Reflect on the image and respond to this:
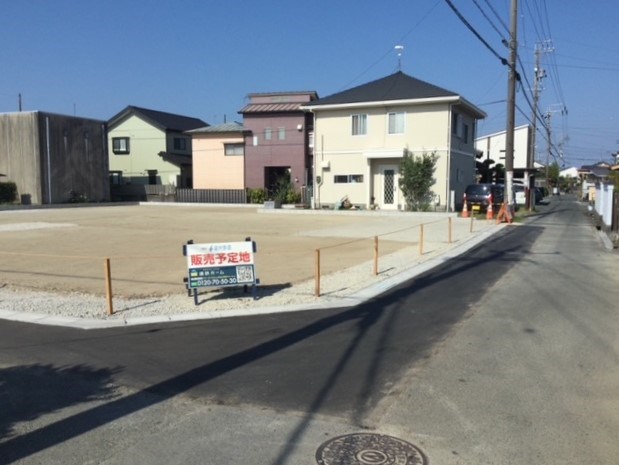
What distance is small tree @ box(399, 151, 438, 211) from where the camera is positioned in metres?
29.7

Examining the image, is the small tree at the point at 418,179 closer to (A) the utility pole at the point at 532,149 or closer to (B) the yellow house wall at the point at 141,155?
(A) the utility pole at the point at 532,149

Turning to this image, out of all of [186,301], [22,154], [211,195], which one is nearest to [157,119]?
[211,195]

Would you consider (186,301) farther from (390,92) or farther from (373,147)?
(390,92)

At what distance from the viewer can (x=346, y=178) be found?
3275cm

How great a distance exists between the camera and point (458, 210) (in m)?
31.6

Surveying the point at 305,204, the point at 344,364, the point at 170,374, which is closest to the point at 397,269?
the point at 344,364

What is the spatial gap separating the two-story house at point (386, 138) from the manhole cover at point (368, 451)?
27300mm

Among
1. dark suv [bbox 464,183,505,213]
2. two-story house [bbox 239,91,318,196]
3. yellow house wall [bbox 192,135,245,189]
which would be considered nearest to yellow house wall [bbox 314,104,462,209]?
dark suv [bbox 464,183,505,213]

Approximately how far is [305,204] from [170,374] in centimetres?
3145

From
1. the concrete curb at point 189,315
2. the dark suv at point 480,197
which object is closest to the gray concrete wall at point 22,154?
the dark suv at point 480,197

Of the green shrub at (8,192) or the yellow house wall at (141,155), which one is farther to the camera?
the yellow house wall at (141,155)

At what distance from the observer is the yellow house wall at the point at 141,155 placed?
48.8 m

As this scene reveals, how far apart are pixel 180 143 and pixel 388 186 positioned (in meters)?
26.0

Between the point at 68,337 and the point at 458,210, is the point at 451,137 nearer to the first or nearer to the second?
the point at 458,210
